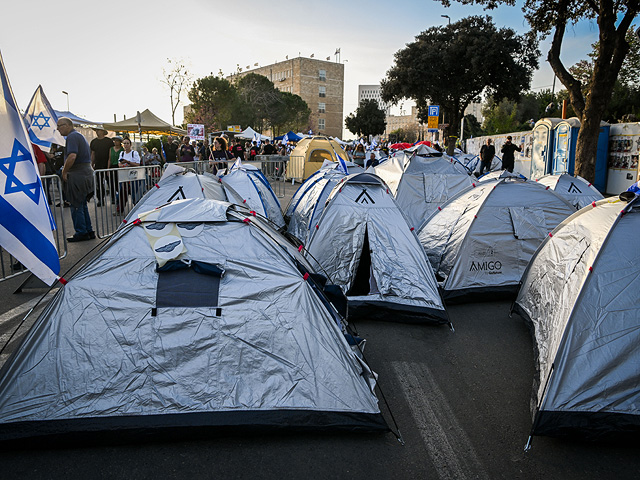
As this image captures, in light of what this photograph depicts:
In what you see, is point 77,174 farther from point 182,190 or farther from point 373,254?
point 373,254

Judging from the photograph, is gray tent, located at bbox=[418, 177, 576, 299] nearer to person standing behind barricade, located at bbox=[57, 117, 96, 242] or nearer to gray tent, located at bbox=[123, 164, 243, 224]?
gray tent, located at bbox=[123, 164, 243, 224]

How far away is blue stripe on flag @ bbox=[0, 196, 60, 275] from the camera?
2775mm

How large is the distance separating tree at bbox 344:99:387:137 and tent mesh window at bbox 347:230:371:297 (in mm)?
52291

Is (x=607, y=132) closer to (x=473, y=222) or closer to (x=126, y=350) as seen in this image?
(x=473, y=222)

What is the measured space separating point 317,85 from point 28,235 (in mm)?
82286

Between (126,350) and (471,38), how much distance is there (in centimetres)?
2757

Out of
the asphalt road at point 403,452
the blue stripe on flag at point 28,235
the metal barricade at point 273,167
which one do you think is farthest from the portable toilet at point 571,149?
the blue stripe on flag at point 28,235

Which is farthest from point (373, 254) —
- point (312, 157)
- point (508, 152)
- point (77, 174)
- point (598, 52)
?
point (312, 157)

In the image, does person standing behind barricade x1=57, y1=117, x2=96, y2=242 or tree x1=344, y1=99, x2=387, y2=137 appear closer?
person standing behind barricade x1=57, y1=117, x2=96, y2=242

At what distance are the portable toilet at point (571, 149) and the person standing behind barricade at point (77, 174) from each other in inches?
576

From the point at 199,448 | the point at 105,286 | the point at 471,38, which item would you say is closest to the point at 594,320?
the point at 199,448

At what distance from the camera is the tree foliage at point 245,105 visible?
50625 millimetres

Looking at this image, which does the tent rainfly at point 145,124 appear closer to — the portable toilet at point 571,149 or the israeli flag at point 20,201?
the portable toilet at point 571,149

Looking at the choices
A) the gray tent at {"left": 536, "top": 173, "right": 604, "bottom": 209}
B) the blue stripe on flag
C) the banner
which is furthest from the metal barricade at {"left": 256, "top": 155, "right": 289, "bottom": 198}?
the blue stripe on flag
